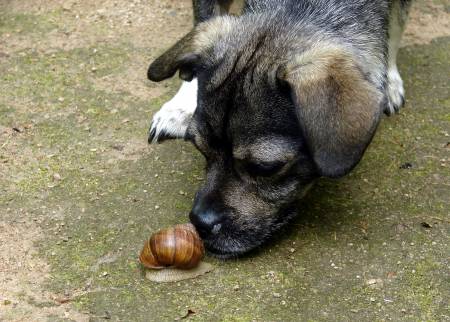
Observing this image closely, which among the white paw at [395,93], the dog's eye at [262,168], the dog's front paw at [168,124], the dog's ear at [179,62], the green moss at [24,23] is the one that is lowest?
the green moss at [24,23]

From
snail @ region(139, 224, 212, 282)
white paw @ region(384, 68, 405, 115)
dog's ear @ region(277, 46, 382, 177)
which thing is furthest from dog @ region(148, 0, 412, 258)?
white paw @ region(384, 68, 405, 115)

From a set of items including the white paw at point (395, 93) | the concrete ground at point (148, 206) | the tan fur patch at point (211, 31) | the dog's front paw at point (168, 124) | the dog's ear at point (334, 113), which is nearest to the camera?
the dog's ear at point (334, 113)

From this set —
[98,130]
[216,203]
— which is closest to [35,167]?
[98,130]

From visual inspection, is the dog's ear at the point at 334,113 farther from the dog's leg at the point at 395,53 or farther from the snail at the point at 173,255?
the dog's leg at the point at 395,53

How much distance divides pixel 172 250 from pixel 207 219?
0.95 ft

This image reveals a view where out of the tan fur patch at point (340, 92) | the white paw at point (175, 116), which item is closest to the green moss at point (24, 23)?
the white paw at point (175, 116)

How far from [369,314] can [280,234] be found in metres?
0.84

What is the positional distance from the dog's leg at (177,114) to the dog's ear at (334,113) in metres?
1.66

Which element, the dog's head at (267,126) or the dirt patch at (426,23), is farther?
the dirt patch at (426,23)

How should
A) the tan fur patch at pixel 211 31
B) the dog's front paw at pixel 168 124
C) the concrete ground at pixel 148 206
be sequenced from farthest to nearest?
the dog's front paw at pixel 168 124
the tan fur patch at pixel 211 31
the concrete ground at pixel 148 206

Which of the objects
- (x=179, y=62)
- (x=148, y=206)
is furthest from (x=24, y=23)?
(x=148, y=206)

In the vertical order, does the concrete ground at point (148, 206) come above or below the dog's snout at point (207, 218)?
below

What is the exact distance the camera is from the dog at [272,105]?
15.5 feet

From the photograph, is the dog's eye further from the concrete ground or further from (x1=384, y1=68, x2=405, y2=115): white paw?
(x1=384, y1=68, x2=405, y2=115): white paw
